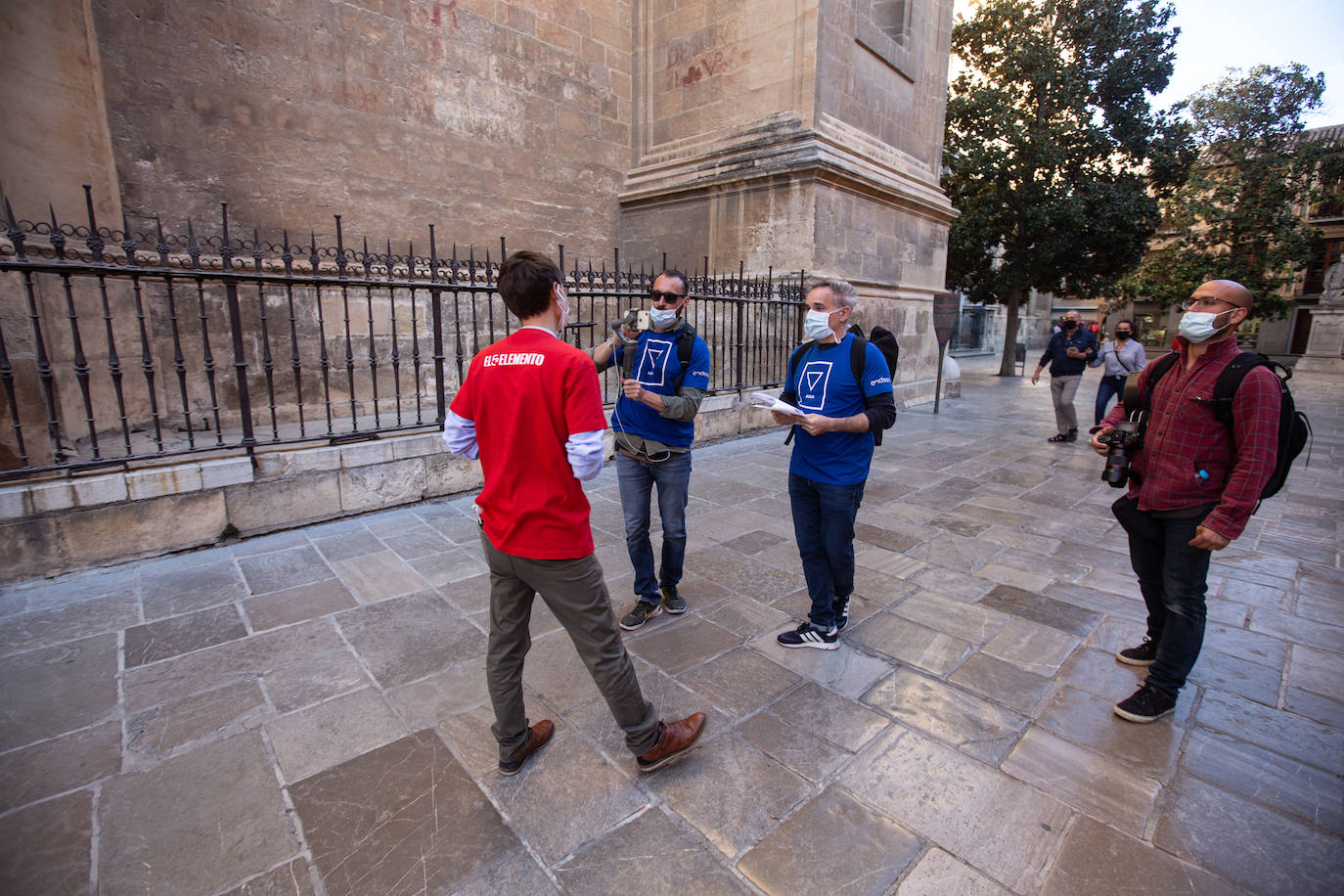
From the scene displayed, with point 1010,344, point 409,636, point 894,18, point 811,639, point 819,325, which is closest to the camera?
point 819,325

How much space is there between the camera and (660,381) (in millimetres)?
3477

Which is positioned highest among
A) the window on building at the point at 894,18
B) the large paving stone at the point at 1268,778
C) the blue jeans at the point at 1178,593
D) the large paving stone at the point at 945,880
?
the window on building at the point at 894,18

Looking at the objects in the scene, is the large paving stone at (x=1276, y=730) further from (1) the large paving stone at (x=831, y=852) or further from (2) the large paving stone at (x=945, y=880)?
(1) the large paving stone at (x=831, y=852)

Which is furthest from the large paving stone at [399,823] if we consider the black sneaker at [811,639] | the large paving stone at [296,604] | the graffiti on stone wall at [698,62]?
the graffiti on stone wall at [698,62]

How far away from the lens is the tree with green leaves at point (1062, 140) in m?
15.7

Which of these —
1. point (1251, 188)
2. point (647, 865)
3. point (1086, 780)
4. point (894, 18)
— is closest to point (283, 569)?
point (647, 865)

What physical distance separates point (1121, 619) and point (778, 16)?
31.2 feet

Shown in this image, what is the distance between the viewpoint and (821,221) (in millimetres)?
9227

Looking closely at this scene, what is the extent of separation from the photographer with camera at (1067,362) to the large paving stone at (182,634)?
940cm

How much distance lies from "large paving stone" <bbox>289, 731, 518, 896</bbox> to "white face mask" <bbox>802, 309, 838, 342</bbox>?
2.46 metres

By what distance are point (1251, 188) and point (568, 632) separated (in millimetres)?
29926

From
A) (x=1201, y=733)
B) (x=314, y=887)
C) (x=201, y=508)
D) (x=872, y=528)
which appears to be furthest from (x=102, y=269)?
(x=1201, y=733)

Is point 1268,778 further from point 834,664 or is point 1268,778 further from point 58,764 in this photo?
point 58,764

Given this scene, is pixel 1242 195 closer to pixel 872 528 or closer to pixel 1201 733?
pixel 872 528
